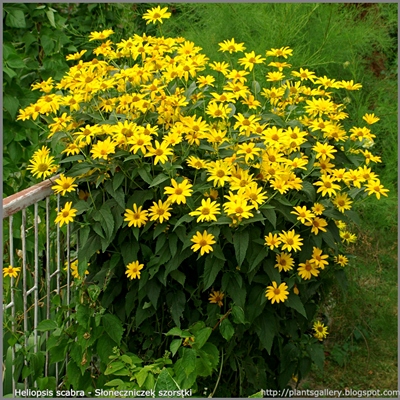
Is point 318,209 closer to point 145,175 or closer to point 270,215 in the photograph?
point 270,215

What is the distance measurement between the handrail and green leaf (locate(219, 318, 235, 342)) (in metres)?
0.79

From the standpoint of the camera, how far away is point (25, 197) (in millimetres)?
2395

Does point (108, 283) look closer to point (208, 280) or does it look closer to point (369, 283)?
point (208, 280)

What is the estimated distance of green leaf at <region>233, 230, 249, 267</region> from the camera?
2195 mm

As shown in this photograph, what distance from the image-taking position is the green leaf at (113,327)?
2404 mm

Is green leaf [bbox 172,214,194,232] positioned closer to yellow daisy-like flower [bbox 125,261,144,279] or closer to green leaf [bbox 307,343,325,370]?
yellow daisy-like flower [bbox 125,261,144,279]

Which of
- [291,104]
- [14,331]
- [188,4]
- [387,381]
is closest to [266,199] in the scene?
[291,104]

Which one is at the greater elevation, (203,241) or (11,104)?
(11,104)

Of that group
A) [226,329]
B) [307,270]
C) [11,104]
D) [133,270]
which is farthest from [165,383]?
[11,104]

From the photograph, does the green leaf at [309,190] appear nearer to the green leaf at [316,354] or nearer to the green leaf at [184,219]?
the green leaf at [184,219]

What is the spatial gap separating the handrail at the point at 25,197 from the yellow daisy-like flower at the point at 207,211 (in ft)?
1.97

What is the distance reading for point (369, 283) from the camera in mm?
3801

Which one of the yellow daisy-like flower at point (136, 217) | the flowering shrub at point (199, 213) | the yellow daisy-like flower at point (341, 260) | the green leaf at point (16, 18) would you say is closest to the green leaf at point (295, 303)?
the flowering shrub at point (199, 213)

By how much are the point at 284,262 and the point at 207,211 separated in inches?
13.0
